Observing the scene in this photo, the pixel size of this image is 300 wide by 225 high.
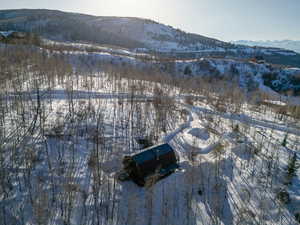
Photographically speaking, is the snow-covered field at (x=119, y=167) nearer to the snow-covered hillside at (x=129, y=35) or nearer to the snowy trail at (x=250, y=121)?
the snowy trail at (x=250, y=121)

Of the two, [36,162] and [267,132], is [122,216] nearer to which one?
[36,162]

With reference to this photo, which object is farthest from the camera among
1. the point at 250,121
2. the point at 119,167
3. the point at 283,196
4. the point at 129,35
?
the point at 129,35

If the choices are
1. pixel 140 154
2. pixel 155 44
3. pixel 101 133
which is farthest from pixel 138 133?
pixel 155 44

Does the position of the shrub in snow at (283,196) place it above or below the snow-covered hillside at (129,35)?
below

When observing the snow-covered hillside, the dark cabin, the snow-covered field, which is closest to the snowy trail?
the snow-covered field

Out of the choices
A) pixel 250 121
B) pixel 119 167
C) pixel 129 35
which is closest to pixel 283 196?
pixel 119 167

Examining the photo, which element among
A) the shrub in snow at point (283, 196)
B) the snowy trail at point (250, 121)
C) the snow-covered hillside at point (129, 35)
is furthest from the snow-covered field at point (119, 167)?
the snow-covered hillside at point (129, 35)

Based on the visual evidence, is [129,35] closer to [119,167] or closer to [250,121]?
[250,121]

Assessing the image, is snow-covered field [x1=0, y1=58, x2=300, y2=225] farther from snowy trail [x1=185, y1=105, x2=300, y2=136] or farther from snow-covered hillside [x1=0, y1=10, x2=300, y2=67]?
snow-covered hillside [x1=0, y1=10, x2=300, y2=67]
